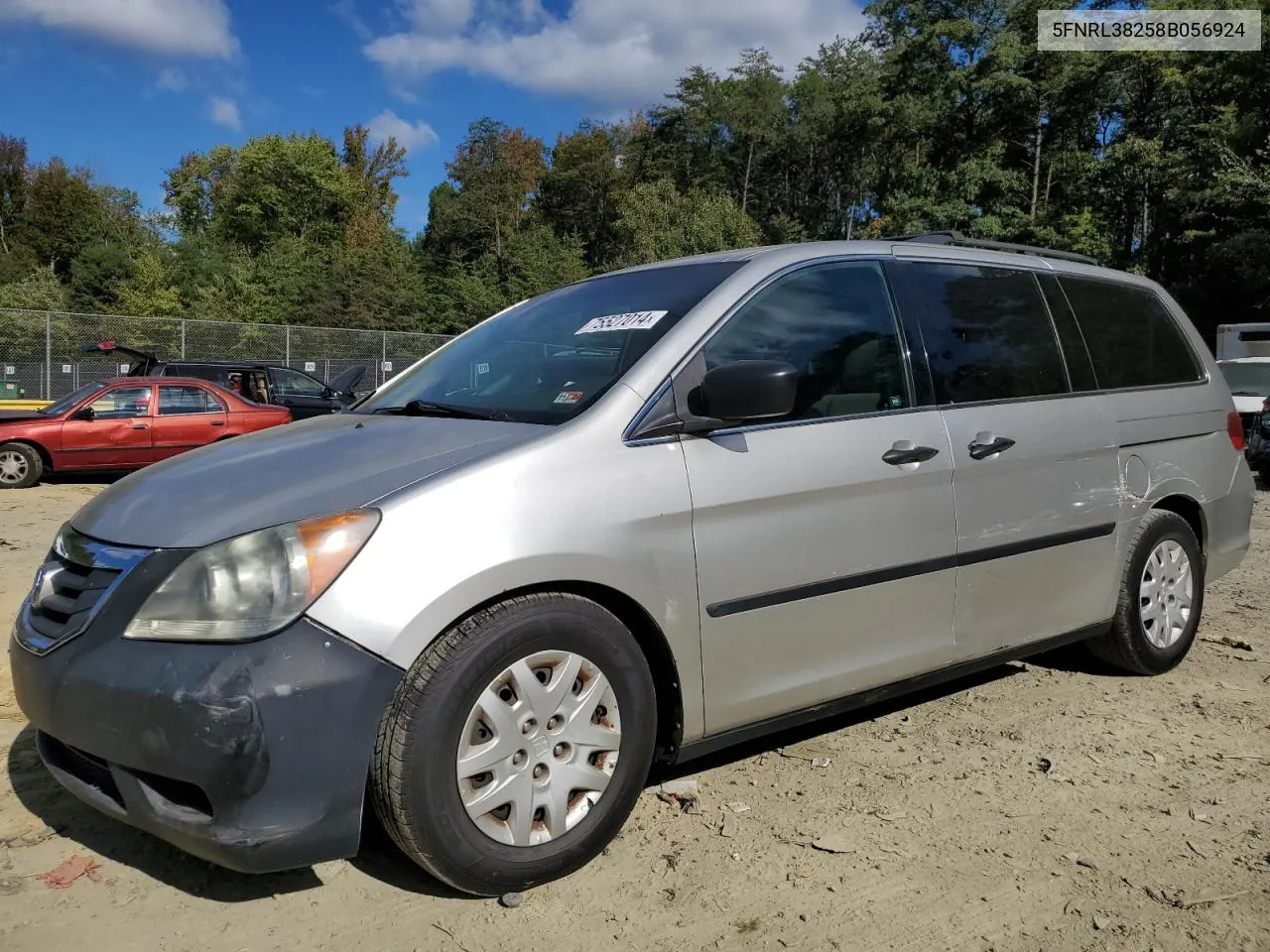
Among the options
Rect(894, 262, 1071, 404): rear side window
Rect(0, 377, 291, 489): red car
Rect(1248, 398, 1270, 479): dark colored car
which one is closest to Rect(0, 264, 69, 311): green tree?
Rect(0, 377, 291, 489): red car

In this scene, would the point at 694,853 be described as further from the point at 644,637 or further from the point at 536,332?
the point at 536,332

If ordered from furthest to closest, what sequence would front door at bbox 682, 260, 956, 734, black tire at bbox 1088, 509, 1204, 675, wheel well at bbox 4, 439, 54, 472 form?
wheel well at bbox 4, 439, 54, 472
black tire at bbox 1088, 509, 1204, 675
front door at bbox 682, 260, 956, 734

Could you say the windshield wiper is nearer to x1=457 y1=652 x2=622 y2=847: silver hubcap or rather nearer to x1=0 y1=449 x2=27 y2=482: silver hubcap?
x1=457 y1=652 x2=622 y2=847: silver hubcap

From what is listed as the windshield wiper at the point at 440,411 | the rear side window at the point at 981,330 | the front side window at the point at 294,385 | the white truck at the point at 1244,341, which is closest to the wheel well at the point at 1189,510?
the rear side window at the point at 981,330

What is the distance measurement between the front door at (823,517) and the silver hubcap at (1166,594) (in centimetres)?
139

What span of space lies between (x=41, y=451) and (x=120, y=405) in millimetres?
1053

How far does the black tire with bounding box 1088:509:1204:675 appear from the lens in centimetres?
405

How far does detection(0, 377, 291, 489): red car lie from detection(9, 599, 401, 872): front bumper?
35.7 feet

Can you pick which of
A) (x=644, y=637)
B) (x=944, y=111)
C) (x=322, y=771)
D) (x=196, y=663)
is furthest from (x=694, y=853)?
(x=944, y=111)

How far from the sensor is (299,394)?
55.8 ft

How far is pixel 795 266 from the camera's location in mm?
3229

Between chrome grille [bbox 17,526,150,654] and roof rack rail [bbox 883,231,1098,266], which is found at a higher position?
roof rack rail [bbox 883,231,1098,266]

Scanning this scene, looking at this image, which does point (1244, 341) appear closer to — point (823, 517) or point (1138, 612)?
point (1138, 612)

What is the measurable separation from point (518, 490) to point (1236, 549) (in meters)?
3.90
